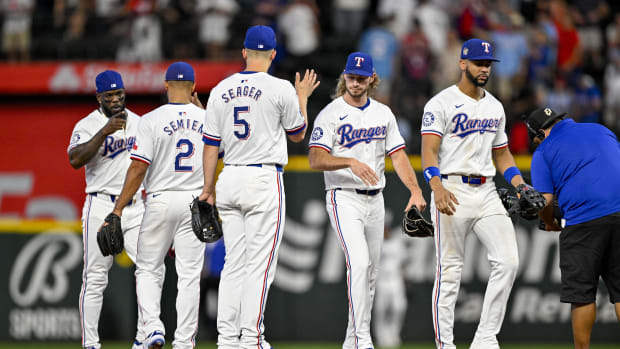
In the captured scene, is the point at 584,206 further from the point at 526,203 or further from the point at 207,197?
the point at 207,197

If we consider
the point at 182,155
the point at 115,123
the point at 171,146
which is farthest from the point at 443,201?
the point at 115,123

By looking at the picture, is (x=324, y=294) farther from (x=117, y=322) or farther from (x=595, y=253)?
(x=595, y=253)

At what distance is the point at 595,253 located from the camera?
6.83 meters

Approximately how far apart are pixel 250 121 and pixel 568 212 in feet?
8.59

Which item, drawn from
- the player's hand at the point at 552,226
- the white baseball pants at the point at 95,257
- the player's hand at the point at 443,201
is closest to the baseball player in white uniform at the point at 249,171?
the player's hand at the point at 443,201

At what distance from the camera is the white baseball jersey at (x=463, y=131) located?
296 inches

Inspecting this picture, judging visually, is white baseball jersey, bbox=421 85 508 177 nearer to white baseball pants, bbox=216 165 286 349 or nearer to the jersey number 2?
white baseball pants, bbox=216 165 286 349

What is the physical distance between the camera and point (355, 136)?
7.65 metres

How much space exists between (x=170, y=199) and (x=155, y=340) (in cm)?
120

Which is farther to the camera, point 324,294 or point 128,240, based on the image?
point 324,294

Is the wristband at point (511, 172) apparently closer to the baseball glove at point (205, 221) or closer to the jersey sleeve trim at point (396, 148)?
the jersey sleeve trim at point (396, 148)

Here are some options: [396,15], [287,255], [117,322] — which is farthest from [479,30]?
[117,322]

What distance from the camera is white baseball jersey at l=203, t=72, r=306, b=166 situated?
7.01 meters

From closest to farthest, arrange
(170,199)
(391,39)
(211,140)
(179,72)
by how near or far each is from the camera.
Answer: (211,140) → (170,199) → (179,72) → (391,39)
